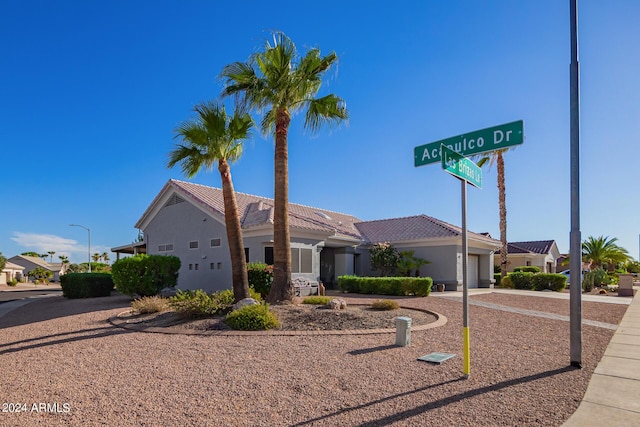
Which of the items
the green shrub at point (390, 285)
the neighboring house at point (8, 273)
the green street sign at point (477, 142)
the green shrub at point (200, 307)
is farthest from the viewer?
the neighboring house at point (8, 273)

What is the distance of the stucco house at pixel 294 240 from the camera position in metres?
20.0

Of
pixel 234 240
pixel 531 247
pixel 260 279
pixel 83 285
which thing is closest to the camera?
→ pixel 234 240

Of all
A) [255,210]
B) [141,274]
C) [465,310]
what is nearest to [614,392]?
[465,310]

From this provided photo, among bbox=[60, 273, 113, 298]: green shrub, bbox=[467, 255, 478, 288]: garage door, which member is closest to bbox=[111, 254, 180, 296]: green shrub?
bbox=[60, 273, 113, 298]: green shrub

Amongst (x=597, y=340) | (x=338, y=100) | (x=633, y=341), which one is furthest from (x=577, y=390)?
(x=338, y=100)

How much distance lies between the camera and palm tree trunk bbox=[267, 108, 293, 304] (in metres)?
12.4

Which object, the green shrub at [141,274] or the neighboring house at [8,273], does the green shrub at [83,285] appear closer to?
the green shrub at [141,274]

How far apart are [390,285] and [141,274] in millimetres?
11140

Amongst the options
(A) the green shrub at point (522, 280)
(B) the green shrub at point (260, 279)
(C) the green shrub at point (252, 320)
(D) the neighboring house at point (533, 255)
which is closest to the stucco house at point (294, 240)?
(A) the green shrub at point (522, 280)

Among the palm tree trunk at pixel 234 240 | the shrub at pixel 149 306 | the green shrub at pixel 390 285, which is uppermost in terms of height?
the palm tree trunk at pixel 234 240

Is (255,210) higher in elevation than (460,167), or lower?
higher

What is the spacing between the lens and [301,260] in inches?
789

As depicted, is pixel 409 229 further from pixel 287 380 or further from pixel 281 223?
pixel 287 380

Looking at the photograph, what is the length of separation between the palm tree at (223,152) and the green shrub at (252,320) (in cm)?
309
